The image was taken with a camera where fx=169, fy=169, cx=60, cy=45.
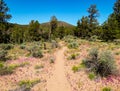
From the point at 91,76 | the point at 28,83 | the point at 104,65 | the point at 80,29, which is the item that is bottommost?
the point at 28,83

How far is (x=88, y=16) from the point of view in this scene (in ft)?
172

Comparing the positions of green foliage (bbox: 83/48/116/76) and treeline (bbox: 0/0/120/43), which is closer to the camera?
green foliage (bbox: 83/48/116/76)

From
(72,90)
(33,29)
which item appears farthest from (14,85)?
(33,29)

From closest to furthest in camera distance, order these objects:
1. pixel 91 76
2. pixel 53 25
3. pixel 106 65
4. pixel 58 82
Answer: pixel 58 82 → pixel 91 76 → pixel 106 65 → pixel 53 25

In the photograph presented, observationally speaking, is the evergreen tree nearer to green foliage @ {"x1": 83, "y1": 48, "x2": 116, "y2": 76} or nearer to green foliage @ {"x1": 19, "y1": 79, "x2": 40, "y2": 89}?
green foliage @ {"x1": 83, "y1": 48, "x2": 116, "y2": 76}

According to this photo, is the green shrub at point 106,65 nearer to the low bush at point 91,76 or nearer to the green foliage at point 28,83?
the low bush at point 91,76

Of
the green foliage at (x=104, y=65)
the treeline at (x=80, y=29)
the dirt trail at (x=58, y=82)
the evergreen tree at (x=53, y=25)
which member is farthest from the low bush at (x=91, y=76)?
the evergreen tree at (x=53, y=25)

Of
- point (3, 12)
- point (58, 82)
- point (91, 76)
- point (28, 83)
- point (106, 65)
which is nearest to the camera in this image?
point (28, 83)

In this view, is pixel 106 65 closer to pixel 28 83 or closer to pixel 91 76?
pixel 91 76

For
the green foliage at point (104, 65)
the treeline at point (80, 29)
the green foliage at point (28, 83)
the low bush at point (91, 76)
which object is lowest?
the green foliage at point (28, 83)

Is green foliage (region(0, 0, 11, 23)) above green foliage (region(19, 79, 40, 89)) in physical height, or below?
above

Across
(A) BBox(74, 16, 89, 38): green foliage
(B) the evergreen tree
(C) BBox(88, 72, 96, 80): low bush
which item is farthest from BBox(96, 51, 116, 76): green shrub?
(B) the evergreen tree

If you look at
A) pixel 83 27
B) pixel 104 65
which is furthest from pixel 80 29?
pixel 104 65

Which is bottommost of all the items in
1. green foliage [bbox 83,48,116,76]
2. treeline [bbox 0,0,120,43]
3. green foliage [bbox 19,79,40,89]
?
green foliage [bbox 19,79,40,89]
